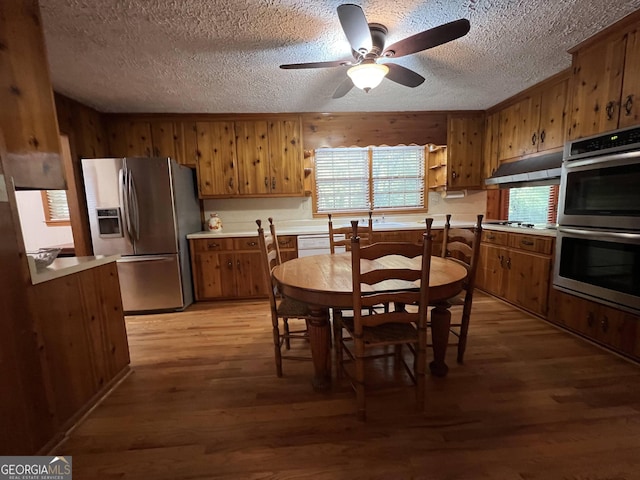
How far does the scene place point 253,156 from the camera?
11.8ft

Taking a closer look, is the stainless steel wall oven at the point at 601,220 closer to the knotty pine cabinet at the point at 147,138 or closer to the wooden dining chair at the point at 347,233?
the wooden dining chair at the point at 347,233

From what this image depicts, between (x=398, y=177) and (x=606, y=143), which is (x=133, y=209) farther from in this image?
(x=606, y=143)

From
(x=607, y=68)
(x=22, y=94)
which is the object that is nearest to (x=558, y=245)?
(x=607, y=68)

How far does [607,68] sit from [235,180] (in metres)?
3.55

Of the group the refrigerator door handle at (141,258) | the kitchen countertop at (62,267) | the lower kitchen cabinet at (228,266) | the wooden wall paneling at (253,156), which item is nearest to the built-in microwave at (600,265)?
the lower kitchen cabinet at (228,266)

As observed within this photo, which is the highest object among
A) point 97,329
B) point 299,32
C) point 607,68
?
point 299,32

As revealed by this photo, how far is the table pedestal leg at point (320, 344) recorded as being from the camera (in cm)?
167

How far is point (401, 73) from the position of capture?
→ 2027mm

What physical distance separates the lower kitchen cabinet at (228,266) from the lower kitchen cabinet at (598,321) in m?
2.66

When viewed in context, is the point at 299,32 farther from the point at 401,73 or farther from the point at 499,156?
the point at 499,156

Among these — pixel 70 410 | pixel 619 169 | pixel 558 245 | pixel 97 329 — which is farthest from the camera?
pixel 558 245

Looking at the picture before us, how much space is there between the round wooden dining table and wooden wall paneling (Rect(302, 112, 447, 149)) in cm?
212

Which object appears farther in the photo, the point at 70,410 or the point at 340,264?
the point at 340,264

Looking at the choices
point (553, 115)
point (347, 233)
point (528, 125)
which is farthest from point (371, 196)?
point (553, 115)
